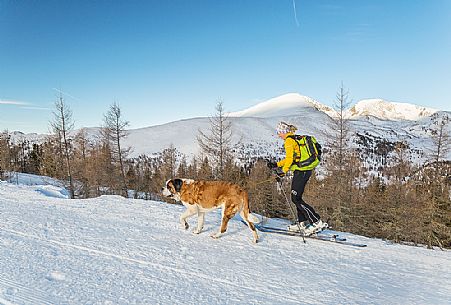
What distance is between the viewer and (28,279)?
4438 mm

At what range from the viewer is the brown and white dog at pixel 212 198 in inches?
293

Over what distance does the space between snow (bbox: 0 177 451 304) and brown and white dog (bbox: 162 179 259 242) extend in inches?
16.2

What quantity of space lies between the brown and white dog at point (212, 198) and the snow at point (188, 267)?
0.41 meters

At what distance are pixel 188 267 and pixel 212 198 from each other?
244 cm

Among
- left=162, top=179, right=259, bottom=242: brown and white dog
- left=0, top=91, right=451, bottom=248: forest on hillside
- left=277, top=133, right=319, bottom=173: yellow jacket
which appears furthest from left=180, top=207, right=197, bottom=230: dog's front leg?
left=0, top=91, right=451, bottom=248: forest on hillside

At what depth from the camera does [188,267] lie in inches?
212

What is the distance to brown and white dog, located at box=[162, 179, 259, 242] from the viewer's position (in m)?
7.45

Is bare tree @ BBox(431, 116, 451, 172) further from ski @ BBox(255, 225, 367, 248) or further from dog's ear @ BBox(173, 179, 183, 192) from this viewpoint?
dog's ear @ BBox(173, 179, 183, 192)

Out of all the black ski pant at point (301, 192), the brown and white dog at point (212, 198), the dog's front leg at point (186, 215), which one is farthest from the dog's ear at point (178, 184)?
the black ski pant at point (301, 192)

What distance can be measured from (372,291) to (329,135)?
26925 millimetres

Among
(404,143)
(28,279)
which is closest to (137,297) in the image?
(28,279)

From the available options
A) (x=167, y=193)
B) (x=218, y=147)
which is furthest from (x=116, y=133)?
(x=167, y=193)

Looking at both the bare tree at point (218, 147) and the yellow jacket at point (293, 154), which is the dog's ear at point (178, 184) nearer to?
the yellow jacket at point (293, 154)

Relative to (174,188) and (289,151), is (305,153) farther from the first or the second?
(174,188)
